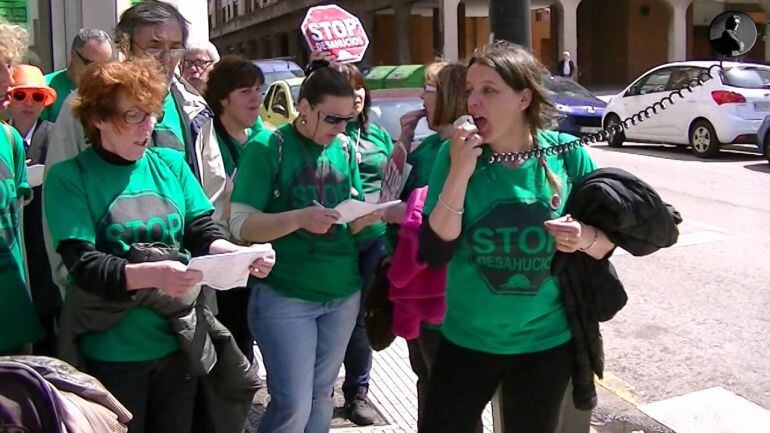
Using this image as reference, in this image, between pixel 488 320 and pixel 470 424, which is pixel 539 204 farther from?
pixel 470 424

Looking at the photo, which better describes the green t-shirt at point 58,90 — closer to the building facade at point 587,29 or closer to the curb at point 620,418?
the curb at point 620,418

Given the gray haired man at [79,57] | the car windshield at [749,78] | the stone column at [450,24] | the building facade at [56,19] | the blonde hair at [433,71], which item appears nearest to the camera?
the blonde hair at [433,71]

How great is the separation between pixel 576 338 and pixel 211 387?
1230 millimetres

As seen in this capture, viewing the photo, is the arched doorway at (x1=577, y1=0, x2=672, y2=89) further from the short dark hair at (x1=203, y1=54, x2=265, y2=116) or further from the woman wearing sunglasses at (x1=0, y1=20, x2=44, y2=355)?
the woman wearing sunglasses at (x1=0, y1=20, x2=44, y2=355)

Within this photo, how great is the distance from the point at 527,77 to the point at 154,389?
5.19 feet

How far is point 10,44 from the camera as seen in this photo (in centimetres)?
296

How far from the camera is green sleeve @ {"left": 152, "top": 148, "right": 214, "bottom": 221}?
300 centimetres

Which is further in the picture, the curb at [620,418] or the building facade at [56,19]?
the building facade at [56,19]

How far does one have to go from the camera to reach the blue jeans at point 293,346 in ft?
11.6

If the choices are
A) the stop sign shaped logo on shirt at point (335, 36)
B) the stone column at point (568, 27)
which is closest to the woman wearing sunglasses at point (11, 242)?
the stop sign shaped logo on shirt at point (335, 36)

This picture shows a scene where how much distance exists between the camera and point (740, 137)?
50.5 feet

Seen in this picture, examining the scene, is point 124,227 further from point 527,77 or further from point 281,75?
point 281,75

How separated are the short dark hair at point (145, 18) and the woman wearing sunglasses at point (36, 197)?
1.39 ft

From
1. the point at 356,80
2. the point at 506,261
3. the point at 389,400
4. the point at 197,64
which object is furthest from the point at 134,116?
A: the point at 389,400
